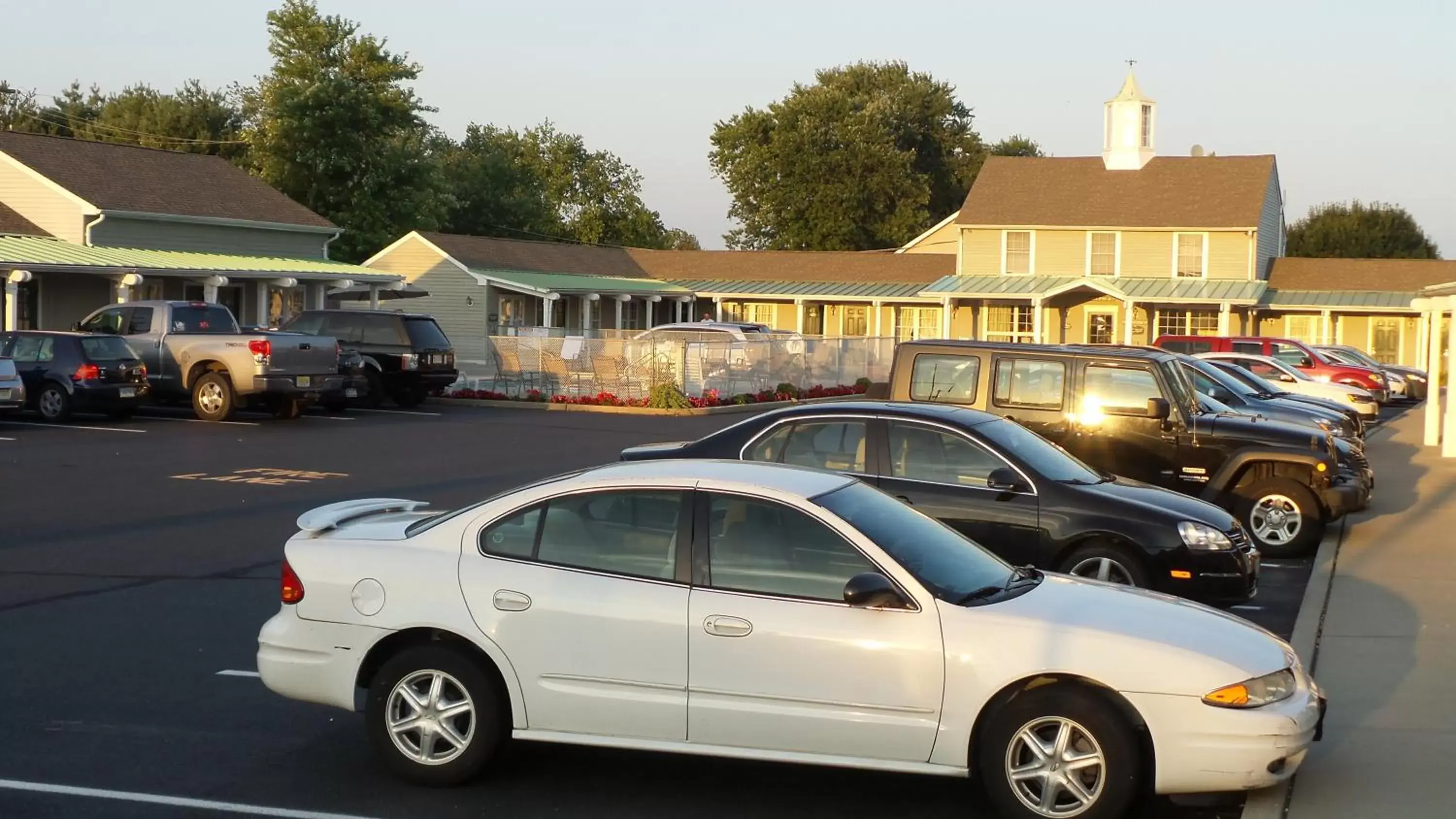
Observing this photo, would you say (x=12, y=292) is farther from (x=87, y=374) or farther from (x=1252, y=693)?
(x=1252, y=693)

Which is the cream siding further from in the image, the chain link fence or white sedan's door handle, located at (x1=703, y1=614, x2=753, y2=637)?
white sedan's door handle, located at (x1=703, y1=614, x2=753, y2=637)

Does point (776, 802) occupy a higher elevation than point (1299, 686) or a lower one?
lower

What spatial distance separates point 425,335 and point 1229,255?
106 ft

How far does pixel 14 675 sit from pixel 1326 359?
Answer: 33.0m

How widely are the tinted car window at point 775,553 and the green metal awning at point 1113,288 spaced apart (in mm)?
45129

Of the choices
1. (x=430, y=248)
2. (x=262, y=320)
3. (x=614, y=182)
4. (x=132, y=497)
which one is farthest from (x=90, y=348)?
(x=614, y=182)

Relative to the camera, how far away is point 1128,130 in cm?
5828

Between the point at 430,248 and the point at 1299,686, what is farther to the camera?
the point at 430,248

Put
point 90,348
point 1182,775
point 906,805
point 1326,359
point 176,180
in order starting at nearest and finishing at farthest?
point 1182,775 → point 906,805 → point 90,348 → point 1326,359 → point 176,180

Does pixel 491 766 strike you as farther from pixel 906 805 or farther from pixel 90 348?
pixel 90 348

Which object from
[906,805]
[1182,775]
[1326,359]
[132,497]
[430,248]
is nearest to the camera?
[1182,775]

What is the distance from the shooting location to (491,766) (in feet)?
21.8

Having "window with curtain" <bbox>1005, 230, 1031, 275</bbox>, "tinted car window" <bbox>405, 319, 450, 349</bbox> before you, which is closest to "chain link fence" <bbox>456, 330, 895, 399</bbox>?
"tinted car window" <bbox>405, 319, 450, 349</bbox>

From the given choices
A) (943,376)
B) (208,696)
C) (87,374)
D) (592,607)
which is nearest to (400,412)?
(87,374)
